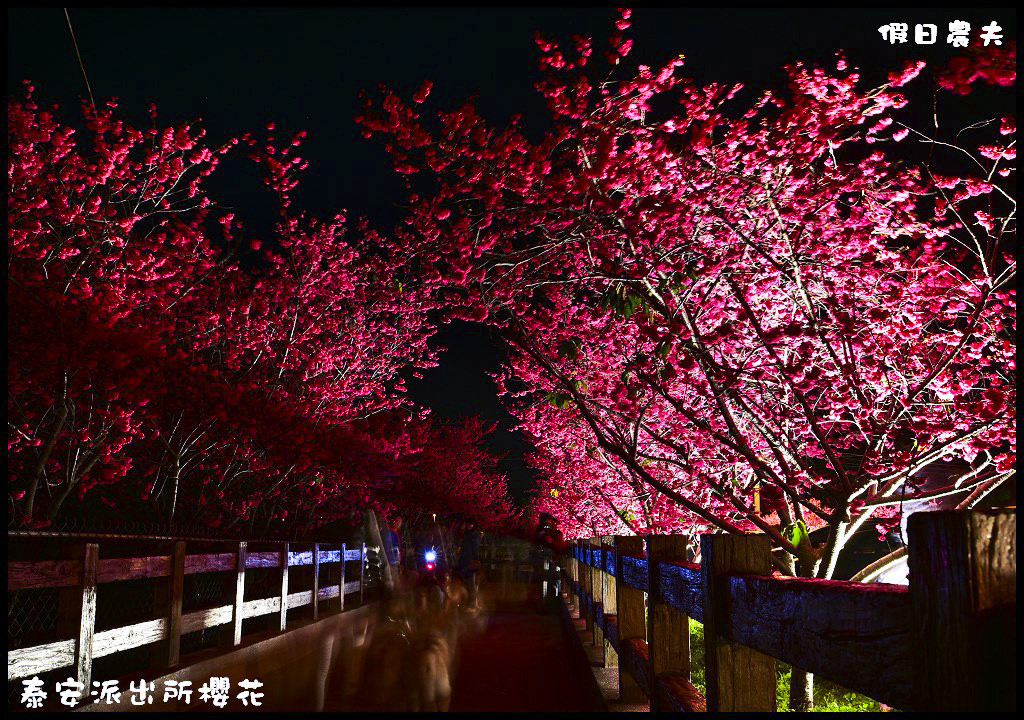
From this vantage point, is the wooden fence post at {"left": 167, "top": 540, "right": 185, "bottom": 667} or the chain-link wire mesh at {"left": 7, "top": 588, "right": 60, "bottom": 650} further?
the chain-link wire mesh at {"left": 7, "top": 588, "right": 60, "bottom": 650}

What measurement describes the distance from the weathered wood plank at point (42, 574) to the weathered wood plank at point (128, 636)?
0.64 meters

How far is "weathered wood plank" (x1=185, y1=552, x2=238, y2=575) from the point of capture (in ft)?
28.0

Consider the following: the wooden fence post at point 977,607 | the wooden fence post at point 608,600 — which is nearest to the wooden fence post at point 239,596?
the wooden fence post at point 608,600

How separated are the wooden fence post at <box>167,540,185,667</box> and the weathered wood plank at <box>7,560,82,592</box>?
5.77 feet

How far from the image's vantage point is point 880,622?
179 centimetres

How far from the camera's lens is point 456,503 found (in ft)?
147

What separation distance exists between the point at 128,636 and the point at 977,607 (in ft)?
24.5

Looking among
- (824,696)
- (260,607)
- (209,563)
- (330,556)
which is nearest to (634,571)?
(824,696)

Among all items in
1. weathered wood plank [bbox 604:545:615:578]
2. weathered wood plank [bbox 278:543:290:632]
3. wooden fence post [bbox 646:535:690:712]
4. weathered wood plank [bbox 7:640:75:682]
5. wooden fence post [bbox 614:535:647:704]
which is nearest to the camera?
wooden fence post [bbox 646:535:690:712]

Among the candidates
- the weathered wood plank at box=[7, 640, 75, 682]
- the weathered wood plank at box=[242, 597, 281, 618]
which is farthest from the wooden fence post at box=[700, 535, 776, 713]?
the weathered wood plank at box=[242, 597, 281, 618]

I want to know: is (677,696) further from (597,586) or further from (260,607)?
(260,607)

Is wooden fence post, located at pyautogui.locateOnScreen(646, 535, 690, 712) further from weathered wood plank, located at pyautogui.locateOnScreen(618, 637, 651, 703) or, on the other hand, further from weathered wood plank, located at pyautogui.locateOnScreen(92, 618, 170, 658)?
weathered wood plank, located at pyautogui.locateOnScreen(92, 618, 170, 658)

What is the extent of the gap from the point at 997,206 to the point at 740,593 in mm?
6377

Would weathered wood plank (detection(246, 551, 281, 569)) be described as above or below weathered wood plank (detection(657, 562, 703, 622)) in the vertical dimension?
below
